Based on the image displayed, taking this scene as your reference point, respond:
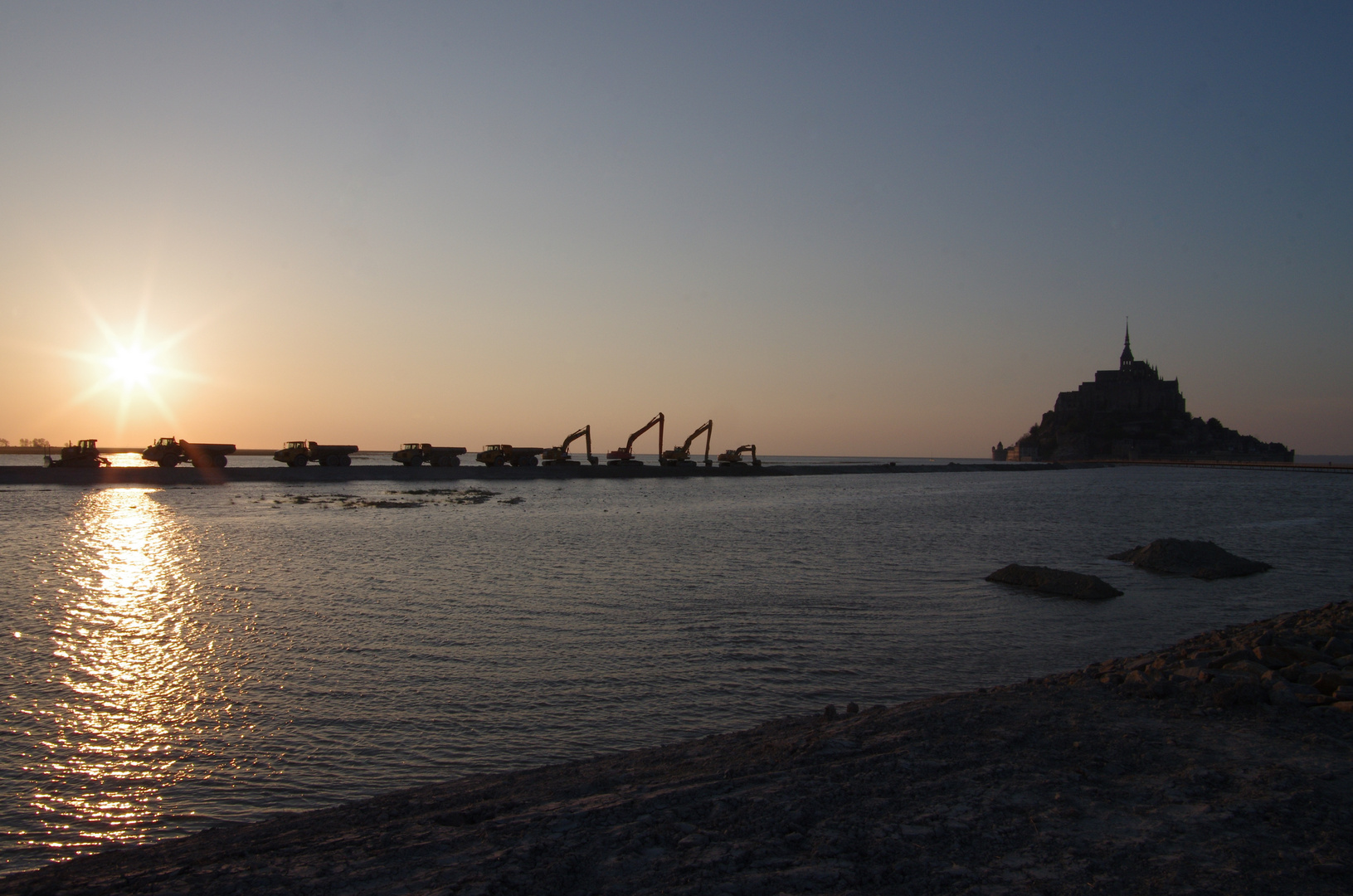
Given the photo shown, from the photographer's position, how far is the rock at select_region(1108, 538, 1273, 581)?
2181cm

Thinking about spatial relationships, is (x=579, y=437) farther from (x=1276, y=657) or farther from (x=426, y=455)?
(x=1276, y=657)

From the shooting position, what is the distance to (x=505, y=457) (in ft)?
316

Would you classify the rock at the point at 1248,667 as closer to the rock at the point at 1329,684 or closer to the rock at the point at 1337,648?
the rock at the point at 1329,684

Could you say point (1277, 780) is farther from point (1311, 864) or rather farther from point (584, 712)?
point (584, 712)

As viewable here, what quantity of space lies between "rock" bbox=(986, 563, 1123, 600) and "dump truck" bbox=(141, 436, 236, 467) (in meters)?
81.1

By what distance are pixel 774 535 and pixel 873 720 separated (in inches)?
978

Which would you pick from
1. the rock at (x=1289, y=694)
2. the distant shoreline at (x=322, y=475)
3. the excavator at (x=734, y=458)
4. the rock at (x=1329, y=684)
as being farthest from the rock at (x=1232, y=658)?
the excavator at (x=734, y=458)

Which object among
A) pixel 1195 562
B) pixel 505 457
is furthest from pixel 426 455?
pixel 1195 562

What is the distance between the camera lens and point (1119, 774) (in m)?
6.24

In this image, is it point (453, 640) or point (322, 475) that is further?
point (322, 475)

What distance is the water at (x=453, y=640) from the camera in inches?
320

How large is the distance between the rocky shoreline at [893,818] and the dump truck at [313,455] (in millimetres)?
86667

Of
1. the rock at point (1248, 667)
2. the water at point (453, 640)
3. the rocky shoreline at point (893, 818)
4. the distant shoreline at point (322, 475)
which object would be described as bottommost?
the water at point (453, 640)

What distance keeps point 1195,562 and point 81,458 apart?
85359 millimetres
